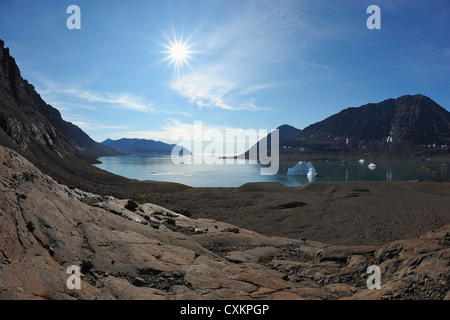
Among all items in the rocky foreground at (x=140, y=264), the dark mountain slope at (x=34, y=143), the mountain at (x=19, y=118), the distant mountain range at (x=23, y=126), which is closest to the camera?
the rocky foreground at (x=140, y=264)

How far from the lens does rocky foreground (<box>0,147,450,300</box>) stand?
6.79 meters

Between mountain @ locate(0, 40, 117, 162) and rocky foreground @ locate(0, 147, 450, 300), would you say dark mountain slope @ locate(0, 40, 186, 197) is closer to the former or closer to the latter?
mountain @ locate(0, 40, 117, 162)

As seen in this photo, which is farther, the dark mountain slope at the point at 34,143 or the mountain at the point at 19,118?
the mountain at the point at 19,118

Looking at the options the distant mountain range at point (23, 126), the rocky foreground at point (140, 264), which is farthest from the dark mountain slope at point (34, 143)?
the rocky foreground at point (140, 264)

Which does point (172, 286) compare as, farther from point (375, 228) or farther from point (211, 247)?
point (375, 228)

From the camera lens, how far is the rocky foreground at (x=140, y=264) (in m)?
6.79

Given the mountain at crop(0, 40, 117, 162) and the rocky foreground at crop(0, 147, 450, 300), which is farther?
the mountain at crop(0, 40, 117, 162)

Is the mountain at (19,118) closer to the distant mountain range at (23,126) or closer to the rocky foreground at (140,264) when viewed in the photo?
the distant mountain range at (23,126)

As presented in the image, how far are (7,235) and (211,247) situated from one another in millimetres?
10964

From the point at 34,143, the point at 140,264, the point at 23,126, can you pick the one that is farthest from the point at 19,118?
the point at 140,264

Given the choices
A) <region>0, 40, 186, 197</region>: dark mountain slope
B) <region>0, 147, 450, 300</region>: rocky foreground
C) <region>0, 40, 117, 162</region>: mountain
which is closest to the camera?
<region>0, 147, 450, 300</region>: rocky foreground

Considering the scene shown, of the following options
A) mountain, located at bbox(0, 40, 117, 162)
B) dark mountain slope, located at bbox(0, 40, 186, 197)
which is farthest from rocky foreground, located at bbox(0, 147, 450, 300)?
mountain, located at bbox(0, 40, 117, 162)

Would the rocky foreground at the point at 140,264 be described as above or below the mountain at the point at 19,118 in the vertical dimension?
below

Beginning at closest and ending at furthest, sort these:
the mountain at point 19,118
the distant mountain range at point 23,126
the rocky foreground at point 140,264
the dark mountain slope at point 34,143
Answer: the rocky foreground at point 140,264 → the dark mountain slope at point 34,143 → the distant mountain range at point 23,126 → the mountain at point 19,118
